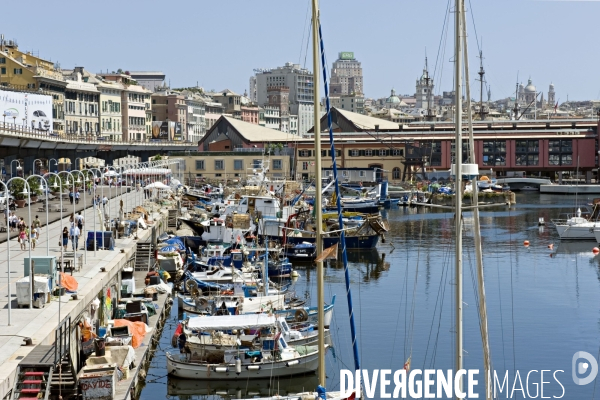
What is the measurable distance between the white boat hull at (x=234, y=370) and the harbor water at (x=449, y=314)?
20 cm

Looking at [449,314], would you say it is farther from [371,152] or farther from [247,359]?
[371,152]

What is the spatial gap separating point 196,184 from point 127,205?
130 feet

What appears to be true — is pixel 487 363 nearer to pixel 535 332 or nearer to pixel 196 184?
pixel 535 332

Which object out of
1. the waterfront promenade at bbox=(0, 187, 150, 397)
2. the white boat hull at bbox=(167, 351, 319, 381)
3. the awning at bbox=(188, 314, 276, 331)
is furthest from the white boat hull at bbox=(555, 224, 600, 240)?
the white boat hull at bbox=(167, 351, 319, 381)

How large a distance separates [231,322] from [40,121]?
69.9 m

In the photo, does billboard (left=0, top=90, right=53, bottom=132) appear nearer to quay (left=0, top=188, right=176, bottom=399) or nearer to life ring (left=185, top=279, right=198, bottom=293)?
quay (left=0, top=188, right=176, bottom=399)

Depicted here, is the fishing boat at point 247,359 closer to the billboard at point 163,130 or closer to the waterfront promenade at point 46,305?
the waterfront promenade at point 46,305

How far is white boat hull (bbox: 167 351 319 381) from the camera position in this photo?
2953 centimetres

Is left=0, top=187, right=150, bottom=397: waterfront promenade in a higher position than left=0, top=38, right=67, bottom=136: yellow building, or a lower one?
lower

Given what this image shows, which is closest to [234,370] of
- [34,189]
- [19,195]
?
[19,195]

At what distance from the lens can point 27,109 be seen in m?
92.9

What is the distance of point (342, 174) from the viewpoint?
114 meters

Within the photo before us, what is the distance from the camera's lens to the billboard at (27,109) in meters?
86.2

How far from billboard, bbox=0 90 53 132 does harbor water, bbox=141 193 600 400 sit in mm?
36211
